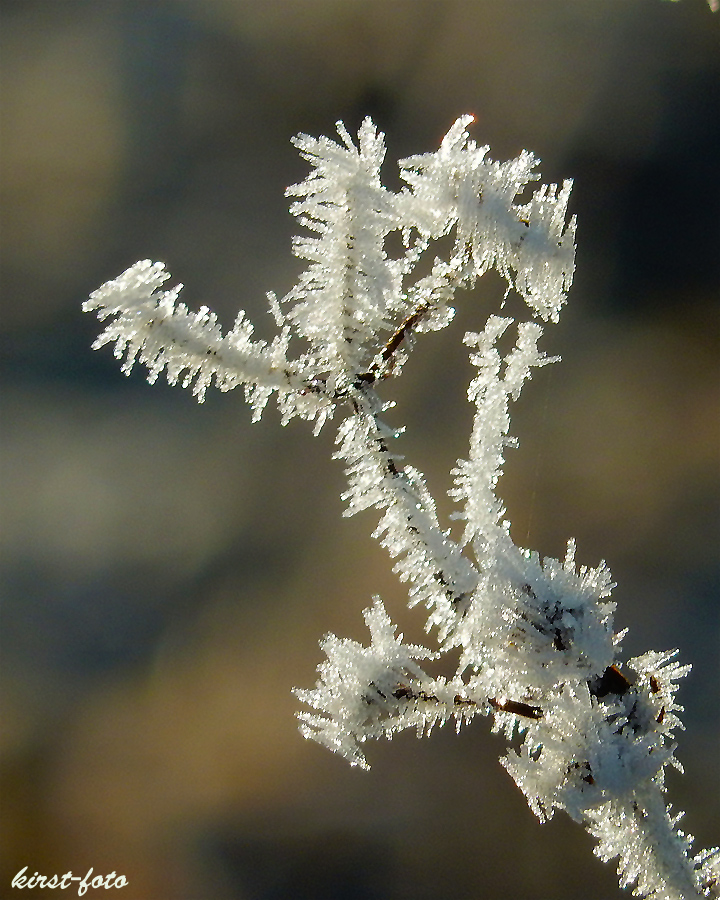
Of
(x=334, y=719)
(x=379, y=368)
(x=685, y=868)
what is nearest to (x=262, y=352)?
(x=379, y=368)

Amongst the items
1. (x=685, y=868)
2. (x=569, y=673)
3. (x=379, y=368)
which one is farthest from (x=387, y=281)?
(x=685, y=868)

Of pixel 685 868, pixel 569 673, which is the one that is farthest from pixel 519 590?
pixel 685 868

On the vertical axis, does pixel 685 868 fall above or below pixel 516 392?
below

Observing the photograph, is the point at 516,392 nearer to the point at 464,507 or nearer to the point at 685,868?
the point at 464,507

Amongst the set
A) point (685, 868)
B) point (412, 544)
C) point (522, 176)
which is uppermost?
point (522, 176)

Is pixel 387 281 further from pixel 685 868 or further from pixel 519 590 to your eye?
pixel 685 868

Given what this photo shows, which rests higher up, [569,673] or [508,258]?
[508,258]
